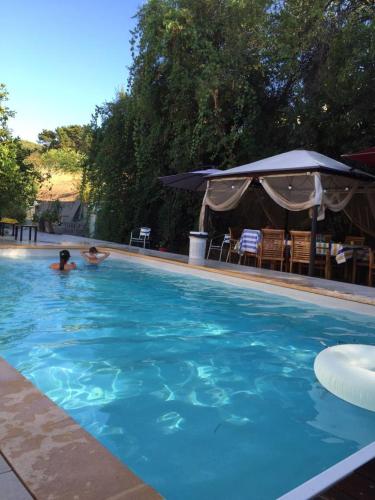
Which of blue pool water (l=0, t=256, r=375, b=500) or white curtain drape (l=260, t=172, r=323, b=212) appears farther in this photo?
white curtain drape (l=260, t=172, r=323, b=212)

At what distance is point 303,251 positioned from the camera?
8.98 meters

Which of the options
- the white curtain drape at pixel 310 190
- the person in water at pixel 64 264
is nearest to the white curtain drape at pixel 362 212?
the white curtain drape at pixel 310 190

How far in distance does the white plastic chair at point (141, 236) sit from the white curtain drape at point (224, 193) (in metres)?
3.28

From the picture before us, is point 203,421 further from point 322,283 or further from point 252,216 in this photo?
point 252,216

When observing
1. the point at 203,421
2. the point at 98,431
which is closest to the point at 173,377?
the point at 203,421

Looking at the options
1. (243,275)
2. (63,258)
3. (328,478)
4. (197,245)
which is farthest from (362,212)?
(328,478)

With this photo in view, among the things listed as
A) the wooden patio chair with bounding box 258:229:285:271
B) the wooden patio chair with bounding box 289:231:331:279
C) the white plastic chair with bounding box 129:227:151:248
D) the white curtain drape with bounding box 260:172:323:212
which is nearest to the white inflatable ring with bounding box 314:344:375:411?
the white curtain drape with bounding box 260:172:323:212

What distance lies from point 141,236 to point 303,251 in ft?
21.7

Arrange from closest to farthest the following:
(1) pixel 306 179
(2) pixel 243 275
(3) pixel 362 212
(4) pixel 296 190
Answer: (2) pixel 243 275 < (1) pixel 306 179 < (4) pixel 296 190 < (3) pixel 362 212

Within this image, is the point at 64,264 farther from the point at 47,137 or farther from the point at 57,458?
the point at 47,137

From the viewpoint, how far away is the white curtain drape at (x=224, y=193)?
9.96 metres

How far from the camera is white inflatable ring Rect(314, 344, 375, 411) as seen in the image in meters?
3.02

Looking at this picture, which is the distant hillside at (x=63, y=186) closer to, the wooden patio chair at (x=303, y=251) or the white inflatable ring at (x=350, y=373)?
the wooden patio chair at (x=303, y=251)

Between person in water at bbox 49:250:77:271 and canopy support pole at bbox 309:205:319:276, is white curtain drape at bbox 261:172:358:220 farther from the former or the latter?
person in water at bbox 49:250:77:271
